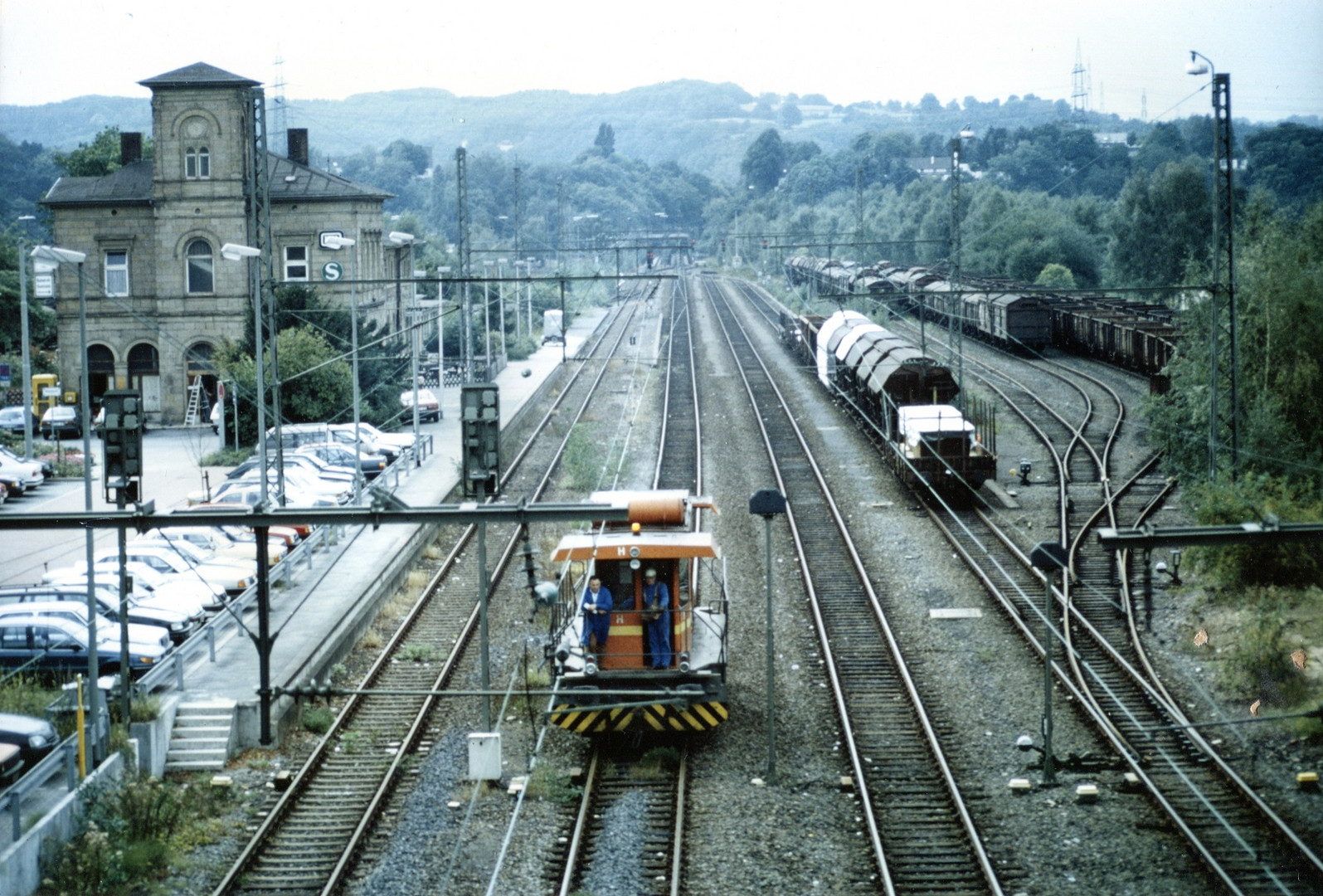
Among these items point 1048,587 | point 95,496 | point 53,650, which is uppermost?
point 1048,587

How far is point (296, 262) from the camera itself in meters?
47.8

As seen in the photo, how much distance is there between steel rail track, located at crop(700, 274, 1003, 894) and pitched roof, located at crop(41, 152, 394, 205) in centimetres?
2405

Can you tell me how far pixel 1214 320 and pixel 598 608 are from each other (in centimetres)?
1302

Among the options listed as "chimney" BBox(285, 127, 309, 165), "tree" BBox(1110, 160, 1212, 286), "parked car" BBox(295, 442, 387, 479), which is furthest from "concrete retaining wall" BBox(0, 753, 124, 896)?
"tree" BBox(1110, 160, 1212, 286)

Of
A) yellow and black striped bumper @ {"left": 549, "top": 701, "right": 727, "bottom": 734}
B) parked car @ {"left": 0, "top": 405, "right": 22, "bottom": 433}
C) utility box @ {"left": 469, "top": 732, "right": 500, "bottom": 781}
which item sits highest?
parked car @ {"left": 0, "top": 405, "right": 22, "bottom": 433}

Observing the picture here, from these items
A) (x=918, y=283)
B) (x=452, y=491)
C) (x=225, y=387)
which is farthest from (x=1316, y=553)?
(x=918, y=283)

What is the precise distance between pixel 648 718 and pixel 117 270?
37471 millimetres

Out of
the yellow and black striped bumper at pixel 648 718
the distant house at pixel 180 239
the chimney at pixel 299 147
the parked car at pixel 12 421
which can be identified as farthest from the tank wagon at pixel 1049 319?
the parked car at pixel 12 421

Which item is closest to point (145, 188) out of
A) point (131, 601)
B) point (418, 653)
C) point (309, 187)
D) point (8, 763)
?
point (309, 187)

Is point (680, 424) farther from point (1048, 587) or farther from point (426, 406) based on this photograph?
point (1048, 587)

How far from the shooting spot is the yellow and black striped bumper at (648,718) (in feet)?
52.2

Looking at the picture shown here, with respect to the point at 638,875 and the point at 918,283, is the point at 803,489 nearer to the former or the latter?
the point at 638,875

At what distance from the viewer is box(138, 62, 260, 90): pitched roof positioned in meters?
43.8

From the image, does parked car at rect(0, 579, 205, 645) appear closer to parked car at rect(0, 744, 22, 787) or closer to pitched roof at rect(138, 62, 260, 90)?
parked car at rect(0, 744, 22, 787)
